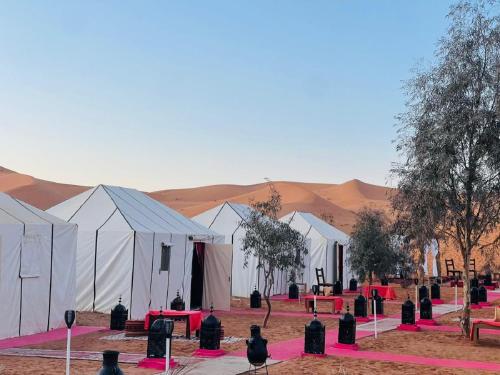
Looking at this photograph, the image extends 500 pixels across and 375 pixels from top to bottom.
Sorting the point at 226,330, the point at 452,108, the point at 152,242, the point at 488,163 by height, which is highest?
the point at 452,108

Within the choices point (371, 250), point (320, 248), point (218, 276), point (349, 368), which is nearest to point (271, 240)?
point (218, 276)

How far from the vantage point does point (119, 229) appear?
20094mm

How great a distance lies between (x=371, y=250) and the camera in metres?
32.5

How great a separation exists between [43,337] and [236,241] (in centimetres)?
1410

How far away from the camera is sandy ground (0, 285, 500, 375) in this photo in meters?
11.5

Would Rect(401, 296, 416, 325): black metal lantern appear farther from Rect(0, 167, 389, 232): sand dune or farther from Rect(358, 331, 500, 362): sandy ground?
Rect(0, 167, 389, 232): sand dune

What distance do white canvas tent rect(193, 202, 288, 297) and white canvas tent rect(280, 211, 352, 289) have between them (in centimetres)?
499

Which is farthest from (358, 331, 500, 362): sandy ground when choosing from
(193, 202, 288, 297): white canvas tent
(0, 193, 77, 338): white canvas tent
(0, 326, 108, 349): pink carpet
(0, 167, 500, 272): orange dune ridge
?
(0, 167, 500, 272): orange dune ridge

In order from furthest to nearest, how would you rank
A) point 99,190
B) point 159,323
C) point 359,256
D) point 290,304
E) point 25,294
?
point 359,256
point 290,304
point 99,190
point 25,294
point 159,323

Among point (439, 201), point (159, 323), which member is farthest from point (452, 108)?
point (159, 323)

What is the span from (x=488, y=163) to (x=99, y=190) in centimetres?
1212

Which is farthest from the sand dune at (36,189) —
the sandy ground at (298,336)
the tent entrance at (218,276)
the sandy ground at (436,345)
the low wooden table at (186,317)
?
the sandy ground at (436,345)

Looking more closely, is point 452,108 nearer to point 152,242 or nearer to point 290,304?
point 152,242

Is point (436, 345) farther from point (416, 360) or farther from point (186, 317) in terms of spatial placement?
point (186, 317)
